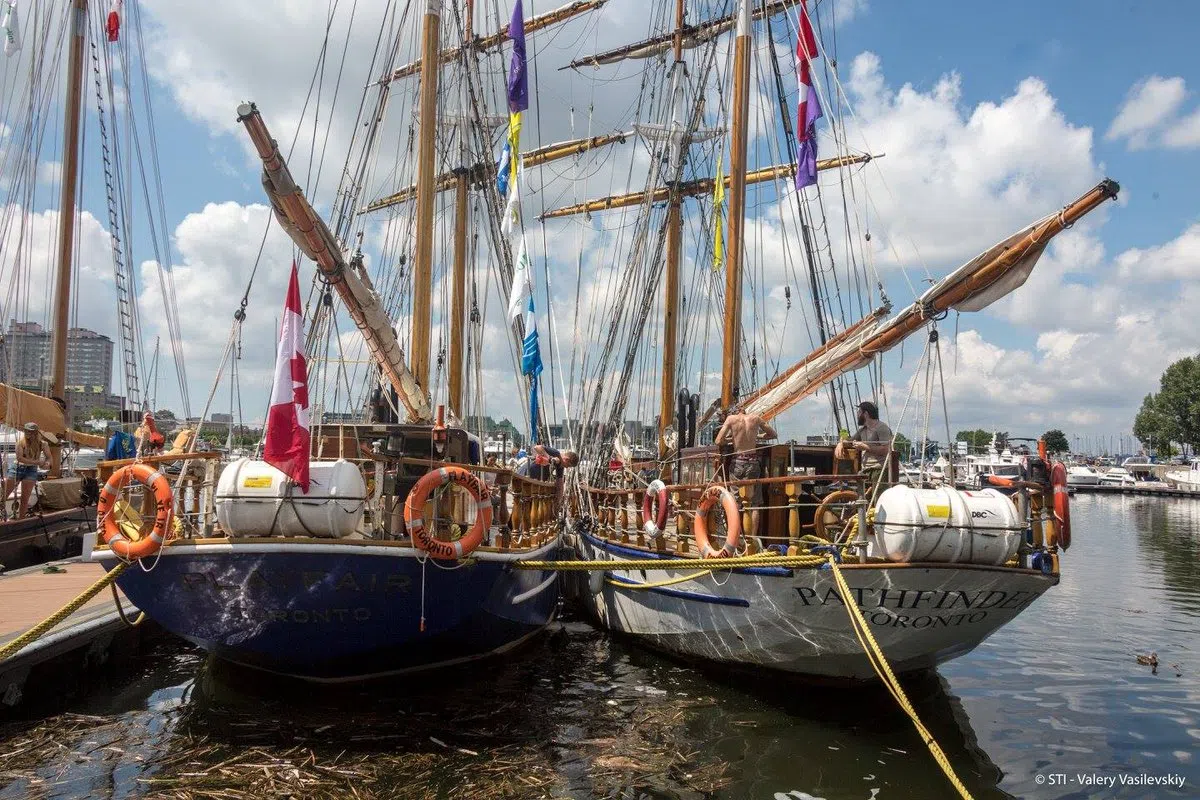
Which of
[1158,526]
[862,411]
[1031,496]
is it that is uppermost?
[862,411]

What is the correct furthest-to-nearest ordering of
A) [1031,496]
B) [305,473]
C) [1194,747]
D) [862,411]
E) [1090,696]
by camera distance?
[862,411] < [1090,696] < [1031,496] < [1194,747] < [305,473]

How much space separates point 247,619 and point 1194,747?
1063cm

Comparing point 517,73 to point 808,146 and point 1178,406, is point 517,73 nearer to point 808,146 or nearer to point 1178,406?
point 808,146

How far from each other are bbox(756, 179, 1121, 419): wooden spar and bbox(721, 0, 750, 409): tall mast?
3.00 m

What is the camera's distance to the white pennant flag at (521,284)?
52.9ft

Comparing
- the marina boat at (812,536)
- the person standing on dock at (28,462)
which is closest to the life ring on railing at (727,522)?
the marina boat at (812,536)

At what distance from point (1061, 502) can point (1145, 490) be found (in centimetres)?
8304

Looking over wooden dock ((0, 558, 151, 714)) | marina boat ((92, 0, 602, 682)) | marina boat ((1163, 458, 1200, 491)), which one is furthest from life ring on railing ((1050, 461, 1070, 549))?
marina boat ((1163, 458, 1200, 491))

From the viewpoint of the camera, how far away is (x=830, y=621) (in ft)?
31.9

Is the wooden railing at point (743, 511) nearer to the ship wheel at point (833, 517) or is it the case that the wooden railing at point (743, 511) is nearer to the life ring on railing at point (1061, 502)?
the ship wheel at point (833, 517)

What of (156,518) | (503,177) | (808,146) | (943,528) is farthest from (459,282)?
(943,528)

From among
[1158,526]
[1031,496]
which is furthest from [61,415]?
[1158,526]

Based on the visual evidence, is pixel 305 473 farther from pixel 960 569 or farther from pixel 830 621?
pixel 960 569

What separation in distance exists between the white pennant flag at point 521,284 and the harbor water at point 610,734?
651 centimetres
